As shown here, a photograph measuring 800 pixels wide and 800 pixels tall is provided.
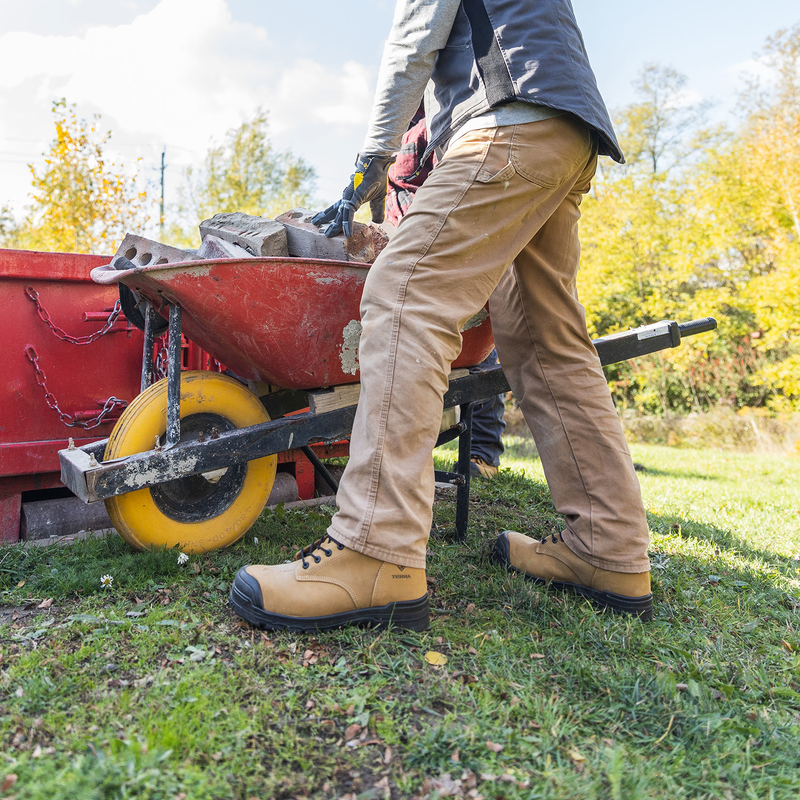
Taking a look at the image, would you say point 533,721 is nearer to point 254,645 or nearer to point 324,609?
point 324,609

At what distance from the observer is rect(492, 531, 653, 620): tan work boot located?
199 centimetres

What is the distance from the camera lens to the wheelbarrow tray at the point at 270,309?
6.62 feet

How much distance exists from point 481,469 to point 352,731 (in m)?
2.67

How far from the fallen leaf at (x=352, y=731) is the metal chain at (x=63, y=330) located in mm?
1932

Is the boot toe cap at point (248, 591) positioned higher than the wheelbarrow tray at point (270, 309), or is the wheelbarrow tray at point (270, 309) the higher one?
the wheelbarrow tray at point (270, 309)

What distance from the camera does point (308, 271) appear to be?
2.16 metres

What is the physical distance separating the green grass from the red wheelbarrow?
19cm

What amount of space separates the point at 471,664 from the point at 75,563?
138 cm

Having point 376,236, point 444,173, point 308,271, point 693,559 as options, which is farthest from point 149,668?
point 693,559

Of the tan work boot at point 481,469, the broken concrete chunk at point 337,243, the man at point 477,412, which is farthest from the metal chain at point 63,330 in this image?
the tan work boot at point 481,469

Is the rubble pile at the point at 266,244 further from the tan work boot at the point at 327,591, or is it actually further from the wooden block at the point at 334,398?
the tan work boot at the point at 327,591

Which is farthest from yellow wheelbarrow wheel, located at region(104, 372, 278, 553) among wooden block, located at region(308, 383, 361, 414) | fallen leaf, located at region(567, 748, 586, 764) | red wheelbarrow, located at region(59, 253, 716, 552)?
fallen leaf, located at region(567, 748, 586, 764)

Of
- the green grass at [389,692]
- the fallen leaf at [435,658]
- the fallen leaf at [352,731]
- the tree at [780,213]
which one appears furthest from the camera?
the tree at [780,213]

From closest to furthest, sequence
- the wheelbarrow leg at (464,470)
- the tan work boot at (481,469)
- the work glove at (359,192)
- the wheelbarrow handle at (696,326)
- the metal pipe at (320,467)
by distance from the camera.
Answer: the work glove at (359,192)
the wheelbarrow handle at (696,326)
the wheelbarrow leg at (464,470)
the metal pipe at (320,467)
the tan work boot at (481,469)
